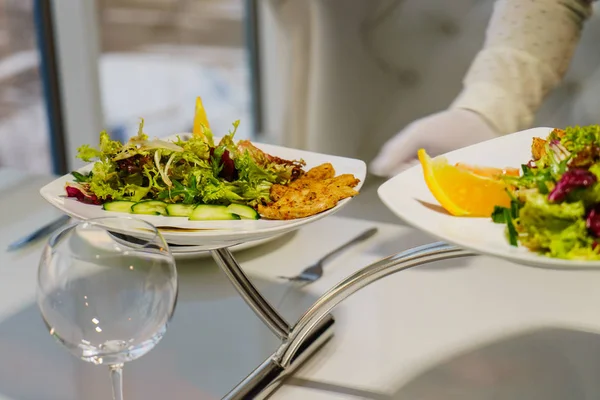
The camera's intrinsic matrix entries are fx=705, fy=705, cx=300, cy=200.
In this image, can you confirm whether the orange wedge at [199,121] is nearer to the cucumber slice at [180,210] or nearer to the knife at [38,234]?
the cucumber slice at [180,210]

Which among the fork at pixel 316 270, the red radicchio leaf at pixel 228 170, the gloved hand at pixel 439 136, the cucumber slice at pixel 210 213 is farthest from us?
the gloved hand at pixel 439 136

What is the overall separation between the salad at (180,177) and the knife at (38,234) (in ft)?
1.18

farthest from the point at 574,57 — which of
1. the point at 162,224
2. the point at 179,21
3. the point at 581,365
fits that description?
the point at 179,21

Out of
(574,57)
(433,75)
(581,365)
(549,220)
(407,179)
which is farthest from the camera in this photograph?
(433,75)

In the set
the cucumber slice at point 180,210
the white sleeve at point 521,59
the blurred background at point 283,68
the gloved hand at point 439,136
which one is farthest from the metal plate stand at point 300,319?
the blurred background at point 283,68

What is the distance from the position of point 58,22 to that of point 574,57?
1450 mm

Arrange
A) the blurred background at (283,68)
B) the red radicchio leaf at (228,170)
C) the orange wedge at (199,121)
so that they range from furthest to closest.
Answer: the blurred background at (283,68), the orange wedge at (199,121), the red radicchio leaf at (228,170)

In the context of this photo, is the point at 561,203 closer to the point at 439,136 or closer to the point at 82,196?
the point at 82,196

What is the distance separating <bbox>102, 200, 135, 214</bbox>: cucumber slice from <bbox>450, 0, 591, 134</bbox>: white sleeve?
1126mm

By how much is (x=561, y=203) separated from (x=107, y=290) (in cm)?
40

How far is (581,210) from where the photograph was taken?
1.95ft

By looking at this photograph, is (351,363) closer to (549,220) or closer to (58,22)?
(549,220)

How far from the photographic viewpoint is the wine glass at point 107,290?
59 centimetres

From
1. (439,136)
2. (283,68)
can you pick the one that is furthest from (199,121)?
(283,68)
